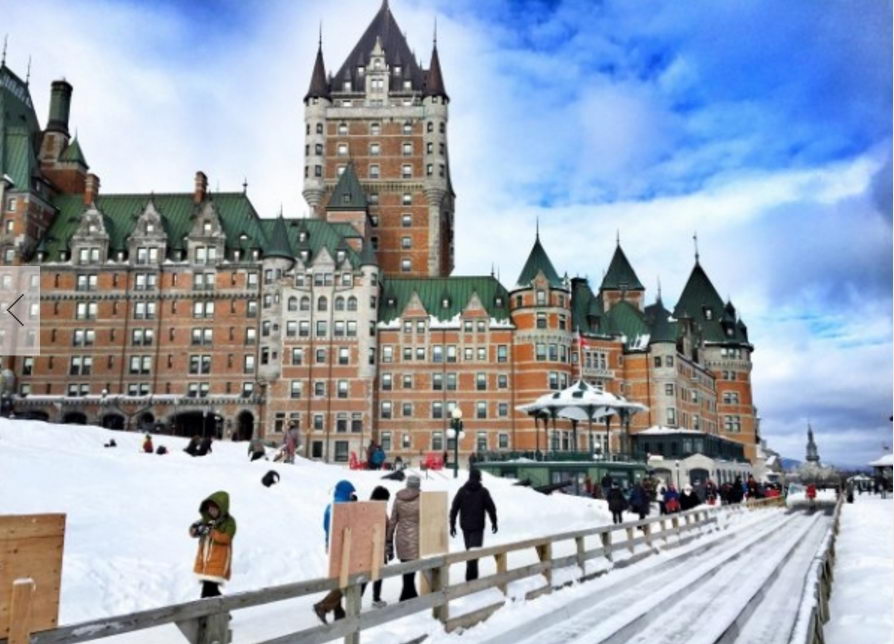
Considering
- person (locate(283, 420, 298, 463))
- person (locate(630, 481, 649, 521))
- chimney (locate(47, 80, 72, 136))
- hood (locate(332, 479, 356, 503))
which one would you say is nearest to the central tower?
chimney (locate(47, 80, 72, 136))

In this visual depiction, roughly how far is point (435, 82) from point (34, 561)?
88.7 m

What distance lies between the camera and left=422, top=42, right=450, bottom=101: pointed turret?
292 feet

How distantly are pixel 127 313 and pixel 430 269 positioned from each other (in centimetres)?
3008

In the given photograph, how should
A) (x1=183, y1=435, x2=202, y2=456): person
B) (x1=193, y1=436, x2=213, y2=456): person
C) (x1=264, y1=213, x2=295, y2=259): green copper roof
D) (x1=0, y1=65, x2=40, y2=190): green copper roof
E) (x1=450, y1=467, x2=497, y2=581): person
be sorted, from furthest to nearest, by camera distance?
(x1=0, y1=65, x2=40, y2=190): green copper roof → (x1=264, y1=213, x2=295, y2=259): green copper roof → (x1=183, y1=435, x2=202, y2=456): person → (x1=193, y1=436, x2=213, y2=456): person → (x1=450, y1=467, x2=497, y2=581): person

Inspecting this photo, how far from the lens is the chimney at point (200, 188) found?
76500 mm

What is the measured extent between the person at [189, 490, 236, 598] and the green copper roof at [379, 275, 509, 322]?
6154 cm

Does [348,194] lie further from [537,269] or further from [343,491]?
[343,491]

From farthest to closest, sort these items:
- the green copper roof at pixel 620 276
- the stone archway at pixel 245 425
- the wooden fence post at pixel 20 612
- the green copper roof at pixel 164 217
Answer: the green copper roof at pixel 620 276
the green copper roof at pixel 164 217
the stone archway at pixel 245 425
the wooden fence post at pixel 20 612

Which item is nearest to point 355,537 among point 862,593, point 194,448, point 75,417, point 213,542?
point 213,542

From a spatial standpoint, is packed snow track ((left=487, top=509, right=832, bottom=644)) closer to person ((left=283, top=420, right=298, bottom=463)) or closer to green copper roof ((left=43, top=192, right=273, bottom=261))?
person ((left=283, top=420, right=298, bottom=463))

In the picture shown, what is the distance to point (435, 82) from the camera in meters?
→ 89.6

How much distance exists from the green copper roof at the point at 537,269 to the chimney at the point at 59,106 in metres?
49.9

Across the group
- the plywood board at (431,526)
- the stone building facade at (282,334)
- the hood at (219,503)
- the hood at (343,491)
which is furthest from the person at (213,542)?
the stone building facade at (282,334)

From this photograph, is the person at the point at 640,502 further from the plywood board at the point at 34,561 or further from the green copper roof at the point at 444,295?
the green copper roof at the point at 444,295
